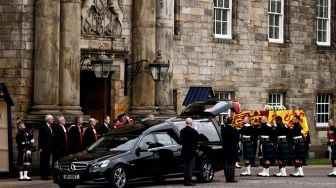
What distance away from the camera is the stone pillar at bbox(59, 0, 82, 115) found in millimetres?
32438

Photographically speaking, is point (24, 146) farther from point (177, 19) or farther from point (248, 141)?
point (177, 19)

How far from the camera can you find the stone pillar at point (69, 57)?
32.4 meters

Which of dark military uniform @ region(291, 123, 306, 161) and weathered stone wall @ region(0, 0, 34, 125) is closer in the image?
dark military uniform @ region(291, 123, 306, 161)

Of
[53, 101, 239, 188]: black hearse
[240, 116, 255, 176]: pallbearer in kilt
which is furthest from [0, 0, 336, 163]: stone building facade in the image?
[53, 101, 239, 188]: black hearse

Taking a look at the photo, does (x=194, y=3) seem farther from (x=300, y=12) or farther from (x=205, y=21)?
(x=300, y=12)

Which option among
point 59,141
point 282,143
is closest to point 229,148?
point 282,143

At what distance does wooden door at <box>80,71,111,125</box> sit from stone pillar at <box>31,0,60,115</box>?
10.7 feet

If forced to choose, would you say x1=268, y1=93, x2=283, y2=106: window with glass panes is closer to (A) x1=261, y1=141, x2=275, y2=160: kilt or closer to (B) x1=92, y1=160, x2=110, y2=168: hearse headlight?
(A) x1=261, y1=141, x2=275, y2=160: kilt

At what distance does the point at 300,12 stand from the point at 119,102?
12876mm

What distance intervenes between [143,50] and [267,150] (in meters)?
7.34

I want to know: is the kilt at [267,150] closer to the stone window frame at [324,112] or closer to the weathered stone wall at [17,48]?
the weathered stone wall at [17,48]

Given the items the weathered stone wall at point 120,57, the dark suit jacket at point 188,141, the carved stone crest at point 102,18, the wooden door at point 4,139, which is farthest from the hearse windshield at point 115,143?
the weathered stone wall at point 120,57

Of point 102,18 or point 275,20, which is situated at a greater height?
point 275,20

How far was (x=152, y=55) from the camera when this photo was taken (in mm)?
36000
